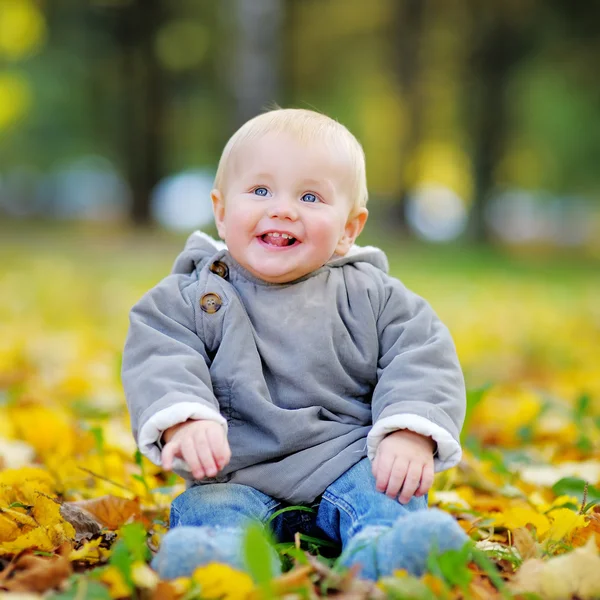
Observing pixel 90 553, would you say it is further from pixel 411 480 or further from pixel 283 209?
pixel 283 209

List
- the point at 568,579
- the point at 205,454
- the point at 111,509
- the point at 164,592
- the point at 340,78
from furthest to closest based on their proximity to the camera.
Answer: the point at 340,78 → the point at 111,509 → the point at 205,454 → the point at 568,579 → the point at 164,592

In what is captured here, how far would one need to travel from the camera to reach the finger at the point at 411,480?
5.88 feet

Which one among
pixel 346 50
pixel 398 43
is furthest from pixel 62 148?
pixel 398 43

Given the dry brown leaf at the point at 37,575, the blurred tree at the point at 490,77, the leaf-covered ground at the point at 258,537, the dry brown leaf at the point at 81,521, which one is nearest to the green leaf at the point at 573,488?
the leaf-covered ground at the point at 258,537

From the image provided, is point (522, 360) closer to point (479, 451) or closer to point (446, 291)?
point (479, 451)

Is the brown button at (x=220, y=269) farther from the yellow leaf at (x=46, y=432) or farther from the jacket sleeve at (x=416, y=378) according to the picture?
the yellow leaf at (x=46, y=432)

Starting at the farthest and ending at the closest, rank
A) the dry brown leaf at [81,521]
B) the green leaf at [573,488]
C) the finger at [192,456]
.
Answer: the green leaf at [573,488] < the dry brown leaf at [81,521] < the finger at [192,456]

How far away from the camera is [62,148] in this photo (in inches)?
865

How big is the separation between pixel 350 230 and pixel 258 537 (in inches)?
37.5

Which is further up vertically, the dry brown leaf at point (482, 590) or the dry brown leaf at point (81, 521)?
the dry brown leaf at point (482, 590)

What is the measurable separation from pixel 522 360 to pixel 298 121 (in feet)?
10.6

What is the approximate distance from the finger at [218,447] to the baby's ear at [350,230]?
60 cm

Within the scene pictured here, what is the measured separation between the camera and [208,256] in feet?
7.00

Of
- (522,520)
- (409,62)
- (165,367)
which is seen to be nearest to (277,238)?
(165,367)
